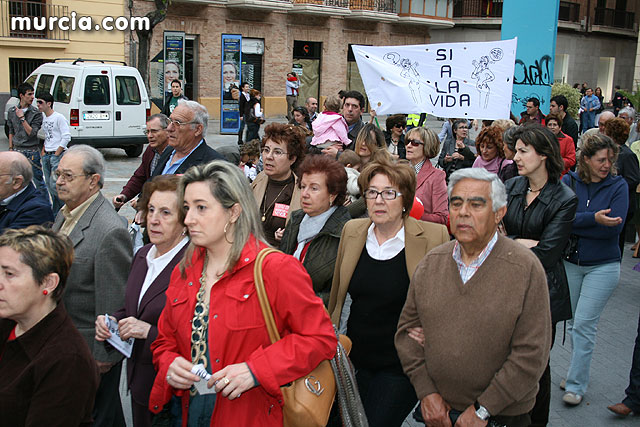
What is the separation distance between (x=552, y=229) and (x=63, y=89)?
14.0 meters

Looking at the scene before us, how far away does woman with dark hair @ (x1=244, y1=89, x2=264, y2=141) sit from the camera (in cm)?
1819

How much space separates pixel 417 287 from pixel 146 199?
1687mm

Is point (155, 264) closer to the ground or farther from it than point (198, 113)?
closer to the ground

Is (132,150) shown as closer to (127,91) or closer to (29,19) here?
(127,91)

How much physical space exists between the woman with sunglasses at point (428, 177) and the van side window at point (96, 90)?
11.6m

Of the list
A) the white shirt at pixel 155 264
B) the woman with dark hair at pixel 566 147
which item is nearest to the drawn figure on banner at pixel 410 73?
the woman with dark hair at pixel 566 147

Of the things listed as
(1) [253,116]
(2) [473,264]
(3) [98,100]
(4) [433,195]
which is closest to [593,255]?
(4) [433,195]

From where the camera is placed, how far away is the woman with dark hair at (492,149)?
729cm

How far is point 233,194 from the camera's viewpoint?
2920 millimetres

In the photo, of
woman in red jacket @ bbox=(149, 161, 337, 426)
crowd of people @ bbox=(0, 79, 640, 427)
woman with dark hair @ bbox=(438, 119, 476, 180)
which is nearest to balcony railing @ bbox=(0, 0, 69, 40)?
woman with dark hair @ bbox=(438, 119, 476, 180)

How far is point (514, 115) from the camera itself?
10375 mm

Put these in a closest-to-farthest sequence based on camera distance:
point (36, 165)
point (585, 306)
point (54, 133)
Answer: point (585, 306)
point (54, 133)
point (36, 165)

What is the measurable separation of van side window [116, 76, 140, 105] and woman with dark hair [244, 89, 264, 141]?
301 centimetres

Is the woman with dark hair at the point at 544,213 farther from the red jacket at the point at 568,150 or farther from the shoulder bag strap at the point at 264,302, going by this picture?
the red jacket at the point at 568,150
